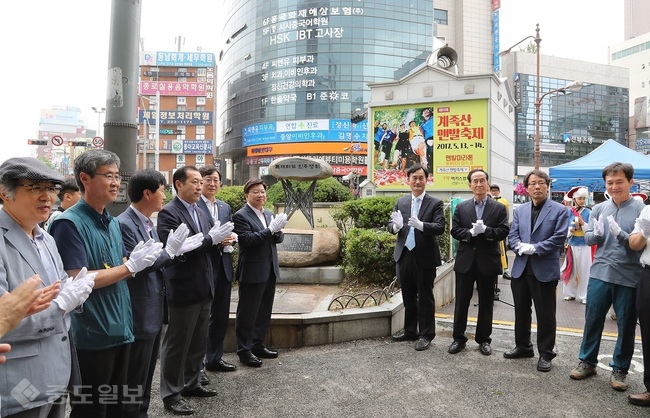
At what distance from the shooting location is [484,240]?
4.78 metres

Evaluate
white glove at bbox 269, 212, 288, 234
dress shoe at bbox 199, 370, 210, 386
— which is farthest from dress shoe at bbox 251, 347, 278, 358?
white glove at bbox 269, 212, 288, 234

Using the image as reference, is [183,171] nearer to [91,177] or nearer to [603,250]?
[91,177]

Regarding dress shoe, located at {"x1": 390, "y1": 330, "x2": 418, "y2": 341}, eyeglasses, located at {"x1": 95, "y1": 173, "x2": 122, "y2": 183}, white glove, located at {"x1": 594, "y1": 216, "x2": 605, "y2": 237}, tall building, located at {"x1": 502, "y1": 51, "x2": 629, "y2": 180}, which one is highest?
tall building, located at {"x1": 502, "y1": 51, "x2": 629, "y2": 180}

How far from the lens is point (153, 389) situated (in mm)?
3861

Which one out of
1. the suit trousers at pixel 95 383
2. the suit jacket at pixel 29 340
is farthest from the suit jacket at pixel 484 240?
the suit jacket at pixel 29 340

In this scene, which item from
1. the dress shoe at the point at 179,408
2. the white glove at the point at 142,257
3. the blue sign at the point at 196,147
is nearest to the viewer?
the white glove at the point at 142,257

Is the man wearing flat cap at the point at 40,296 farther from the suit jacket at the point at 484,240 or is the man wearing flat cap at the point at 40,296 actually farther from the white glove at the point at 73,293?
the suit jacket at the point at 484,240

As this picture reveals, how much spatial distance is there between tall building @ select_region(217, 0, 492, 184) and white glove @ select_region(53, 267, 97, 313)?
1686 inches

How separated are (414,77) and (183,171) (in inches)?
495

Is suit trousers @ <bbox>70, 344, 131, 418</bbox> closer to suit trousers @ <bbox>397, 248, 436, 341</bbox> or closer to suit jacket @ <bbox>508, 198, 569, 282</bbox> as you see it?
suit trousers @ <bbox>397, 248, 436, 341</bbox>

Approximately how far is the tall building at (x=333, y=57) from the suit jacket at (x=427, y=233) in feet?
130

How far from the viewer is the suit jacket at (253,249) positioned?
14.5 ft

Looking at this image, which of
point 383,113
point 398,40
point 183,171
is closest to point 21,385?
point 183,171

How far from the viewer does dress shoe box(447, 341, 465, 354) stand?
4664 mm
